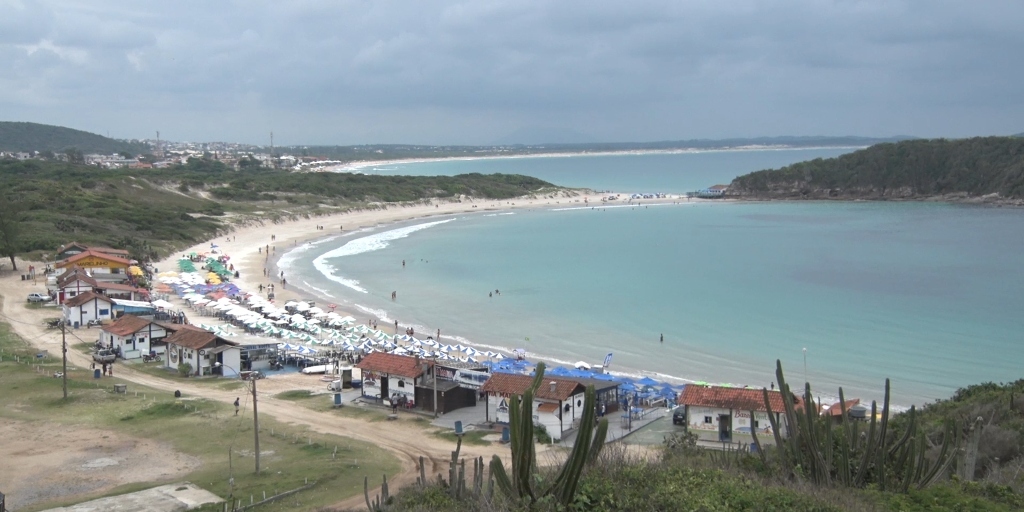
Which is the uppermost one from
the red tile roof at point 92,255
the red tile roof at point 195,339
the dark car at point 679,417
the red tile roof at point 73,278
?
the red tile roof at point 92,255

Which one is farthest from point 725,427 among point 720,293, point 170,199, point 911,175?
point 911,175

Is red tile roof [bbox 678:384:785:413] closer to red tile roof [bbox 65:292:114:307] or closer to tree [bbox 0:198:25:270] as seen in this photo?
red tile roof [bbox 65:292:114:307]

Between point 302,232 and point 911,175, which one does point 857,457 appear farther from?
point 911,175

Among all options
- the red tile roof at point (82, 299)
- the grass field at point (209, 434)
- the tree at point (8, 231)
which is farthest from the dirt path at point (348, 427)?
the tree at point (8, 231)

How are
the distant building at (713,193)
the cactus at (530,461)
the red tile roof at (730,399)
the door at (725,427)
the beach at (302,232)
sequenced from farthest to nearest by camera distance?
the distant building at (713,193), the beach at (302,232), the door at (725,427), the red tile roof at (730,399), the cactus at (530,461)

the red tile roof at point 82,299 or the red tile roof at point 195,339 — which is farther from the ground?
the red tile roof at point 82,299

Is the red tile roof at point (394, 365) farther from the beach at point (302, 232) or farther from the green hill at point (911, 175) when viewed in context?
the green hill at point (911, 175)

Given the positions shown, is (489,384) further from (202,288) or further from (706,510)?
(202,288)
